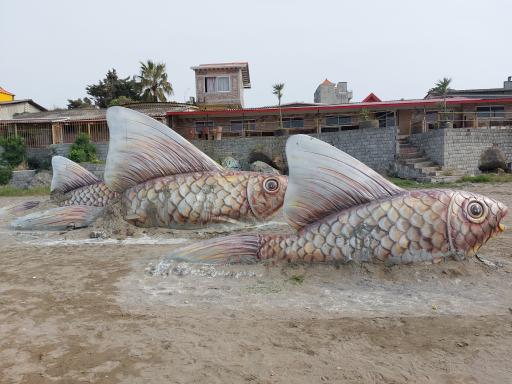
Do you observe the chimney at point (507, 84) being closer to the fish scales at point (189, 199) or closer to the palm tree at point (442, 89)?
the palm tree at point (442, 89)

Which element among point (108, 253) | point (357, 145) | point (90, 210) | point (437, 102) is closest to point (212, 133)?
point (357, 145)

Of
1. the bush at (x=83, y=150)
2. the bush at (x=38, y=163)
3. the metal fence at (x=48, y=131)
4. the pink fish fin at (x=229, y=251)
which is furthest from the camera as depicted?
the metal fence at (x=48, y=131)

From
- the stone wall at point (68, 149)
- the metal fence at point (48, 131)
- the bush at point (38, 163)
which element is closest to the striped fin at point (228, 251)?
the stone wall at point (68, 149)

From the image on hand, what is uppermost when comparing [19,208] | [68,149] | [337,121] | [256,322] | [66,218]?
[337,121]

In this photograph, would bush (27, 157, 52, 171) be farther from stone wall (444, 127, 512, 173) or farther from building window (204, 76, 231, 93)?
stone wall (444, 127, 512, 173)

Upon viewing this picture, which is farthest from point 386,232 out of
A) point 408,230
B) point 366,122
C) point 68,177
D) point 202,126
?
point 202,126

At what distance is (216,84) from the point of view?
92.1 ft

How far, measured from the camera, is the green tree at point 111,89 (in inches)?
1430

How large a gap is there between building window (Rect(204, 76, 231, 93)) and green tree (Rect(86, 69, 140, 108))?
10644 millimetres

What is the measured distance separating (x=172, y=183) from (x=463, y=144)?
14.8 m

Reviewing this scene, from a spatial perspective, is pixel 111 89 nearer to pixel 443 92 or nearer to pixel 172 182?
pixel 443 92

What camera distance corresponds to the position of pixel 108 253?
569 centimetres

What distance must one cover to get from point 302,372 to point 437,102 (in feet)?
74.1

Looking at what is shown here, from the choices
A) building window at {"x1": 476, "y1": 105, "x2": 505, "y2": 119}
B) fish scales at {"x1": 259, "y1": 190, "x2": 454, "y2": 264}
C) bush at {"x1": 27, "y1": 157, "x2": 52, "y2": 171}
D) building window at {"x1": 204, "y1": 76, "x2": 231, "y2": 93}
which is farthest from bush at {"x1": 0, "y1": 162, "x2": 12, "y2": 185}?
building window at {"x1": 476, "y1": 105, "x2": 505, "y2": 119}
